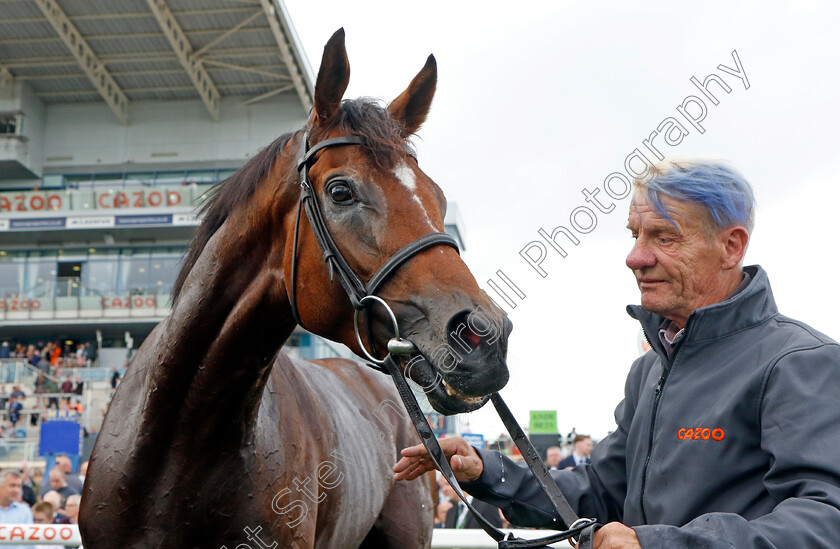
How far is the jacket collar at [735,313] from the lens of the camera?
172cm

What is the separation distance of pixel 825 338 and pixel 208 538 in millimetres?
2050

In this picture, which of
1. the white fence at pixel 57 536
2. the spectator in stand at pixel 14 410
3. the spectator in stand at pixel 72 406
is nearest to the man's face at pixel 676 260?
the white fence at pixel 57 536

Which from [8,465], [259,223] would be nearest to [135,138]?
[8,465]

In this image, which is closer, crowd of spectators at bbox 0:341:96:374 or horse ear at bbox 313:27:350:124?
horse ear at bbox 313:27:350:124

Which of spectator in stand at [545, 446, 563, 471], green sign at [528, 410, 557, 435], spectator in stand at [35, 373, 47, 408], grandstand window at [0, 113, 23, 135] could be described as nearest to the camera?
spectator in stand at [545, 446, 563, 471]

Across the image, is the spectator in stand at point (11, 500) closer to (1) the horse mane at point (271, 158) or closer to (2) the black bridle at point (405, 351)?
(1) the horse mane at point (271, 158)

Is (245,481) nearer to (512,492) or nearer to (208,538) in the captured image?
(208,538)

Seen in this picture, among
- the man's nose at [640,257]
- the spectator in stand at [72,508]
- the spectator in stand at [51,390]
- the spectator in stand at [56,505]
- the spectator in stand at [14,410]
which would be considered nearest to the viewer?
the man's nose at [640,257]

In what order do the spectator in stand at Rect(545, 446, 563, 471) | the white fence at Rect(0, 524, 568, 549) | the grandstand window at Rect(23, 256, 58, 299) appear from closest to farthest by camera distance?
the white fence at Rect(0, 524, 568, 549), the spectator in stand at Rect(545, 446, 563, 471), the grandstand window at Rect(23, 256, 58, 299)

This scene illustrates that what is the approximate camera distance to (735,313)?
68.1 inches

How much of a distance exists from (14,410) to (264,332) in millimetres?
19928

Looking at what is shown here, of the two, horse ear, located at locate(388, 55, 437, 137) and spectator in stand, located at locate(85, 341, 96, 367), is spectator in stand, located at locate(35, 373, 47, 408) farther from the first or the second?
horse ear, located at locate(388, 55, 437, 137)

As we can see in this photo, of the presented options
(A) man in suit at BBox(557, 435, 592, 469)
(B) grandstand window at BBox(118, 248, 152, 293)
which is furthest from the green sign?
(B) grandstand window at BBox(118, 248, 152, 293)

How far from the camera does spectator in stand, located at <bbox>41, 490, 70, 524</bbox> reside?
269 inches
